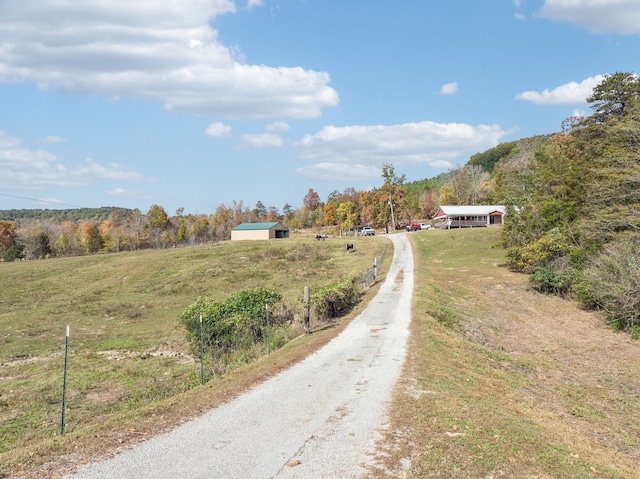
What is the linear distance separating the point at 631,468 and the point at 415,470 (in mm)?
5850

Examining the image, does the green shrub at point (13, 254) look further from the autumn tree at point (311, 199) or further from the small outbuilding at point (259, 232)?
the autumn tree at point (311, 199)

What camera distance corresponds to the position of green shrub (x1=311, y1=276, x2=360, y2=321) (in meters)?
25.0

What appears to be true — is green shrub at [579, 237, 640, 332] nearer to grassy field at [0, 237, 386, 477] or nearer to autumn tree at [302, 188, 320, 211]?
grassy field at [0, 237, 386, 477]

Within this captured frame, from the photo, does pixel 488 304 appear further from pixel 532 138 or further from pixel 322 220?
pixel 322 220

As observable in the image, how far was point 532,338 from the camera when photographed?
2614 cm

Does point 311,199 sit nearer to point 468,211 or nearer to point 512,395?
point 468,211

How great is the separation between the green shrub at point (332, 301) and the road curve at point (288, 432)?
8842mm

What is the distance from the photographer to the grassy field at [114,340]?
10698 mm

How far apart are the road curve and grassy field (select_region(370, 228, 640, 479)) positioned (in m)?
0.71

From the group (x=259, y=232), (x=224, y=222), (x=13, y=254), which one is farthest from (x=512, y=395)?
(x=224, y=222)

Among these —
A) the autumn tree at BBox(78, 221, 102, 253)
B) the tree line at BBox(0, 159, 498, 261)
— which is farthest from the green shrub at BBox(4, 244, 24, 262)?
the autumn tree at BBox(78, 221, 102, 253)

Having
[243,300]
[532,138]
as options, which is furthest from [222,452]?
[532,138]

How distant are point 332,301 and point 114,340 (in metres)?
13.9

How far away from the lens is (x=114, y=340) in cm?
2838
